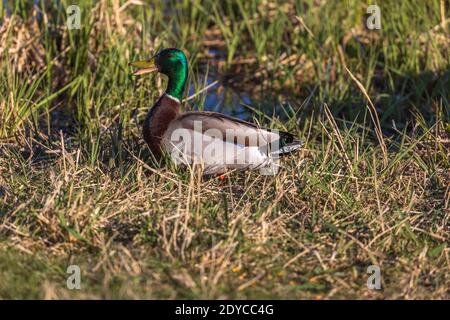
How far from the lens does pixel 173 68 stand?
19.8 ft

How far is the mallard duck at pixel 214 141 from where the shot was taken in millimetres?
5582

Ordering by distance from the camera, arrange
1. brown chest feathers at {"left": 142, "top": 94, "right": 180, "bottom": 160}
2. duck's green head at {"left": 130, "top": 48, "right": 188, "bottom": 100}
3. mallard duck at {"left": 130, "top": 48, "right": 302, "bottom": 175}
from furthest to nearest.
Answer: duck's green head at {"left": 130, "top": 48, "right": 188, "bottom": 100}
brown chest feathers at {"left": 142, "top": 94, "right": 180, "bottom": 160}
mallard duck at {"left": 130, "top": 48, "right": 302, "bottom": 175}

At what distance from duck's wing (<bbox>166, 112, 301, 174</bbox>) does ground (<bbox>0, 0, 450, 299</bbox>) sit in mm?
106

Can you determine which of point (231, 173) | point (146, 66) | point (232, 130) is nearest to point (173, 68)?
point (146, 66)

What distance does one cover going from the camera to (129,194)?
5133 mm

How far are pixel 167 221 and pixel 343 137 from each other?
5.62 feet

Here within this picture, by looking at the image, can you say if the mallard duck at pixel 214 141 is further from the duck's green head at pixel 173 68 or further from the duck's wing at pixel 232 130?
the duck's green head at pixel 173 68

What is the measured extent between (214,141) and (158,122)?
1.26 feet

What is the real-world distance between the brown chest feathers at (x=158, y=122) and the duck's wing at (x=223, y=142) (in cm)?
6

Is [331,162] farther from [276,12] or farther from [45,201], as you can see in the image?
[276,12]

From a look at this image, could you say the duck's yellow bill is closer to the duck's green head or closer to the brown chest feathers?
the duck's green head

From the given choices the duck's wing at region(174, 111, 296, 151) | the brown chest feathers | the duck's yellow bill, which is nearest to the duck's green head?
the duck's yellow bill

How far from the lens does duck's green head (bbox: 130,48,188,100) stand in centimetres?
601
